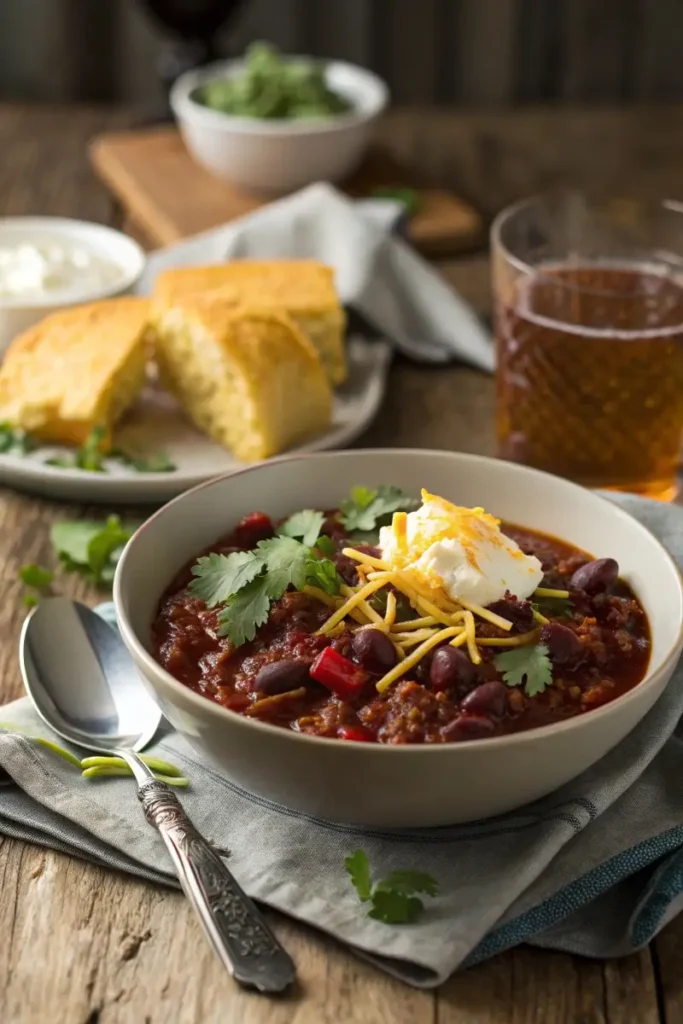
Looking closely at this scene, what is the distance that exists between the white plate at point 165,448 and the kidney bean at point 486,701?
49.0 inches

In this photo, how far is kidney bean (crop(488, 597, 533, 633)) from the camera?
2.04 meters

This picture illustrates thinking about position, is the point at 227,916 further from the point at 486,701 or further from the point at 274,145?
the point at 274,145

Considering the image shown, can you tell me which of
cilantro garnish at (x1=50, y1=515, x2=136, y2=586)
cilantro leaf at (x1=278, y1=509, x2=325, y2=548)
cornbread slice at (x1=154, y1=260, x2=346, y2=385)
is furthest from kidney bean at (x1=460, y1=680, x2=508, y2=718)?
cornbread slice at (x1=154, y1=260, x2=346, y2=385)

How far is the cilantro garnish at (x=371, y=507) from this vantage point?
236 centimetres

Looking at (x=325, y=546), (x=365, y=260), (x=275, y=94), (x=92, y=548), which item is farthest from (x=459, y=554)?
(x=275, y=94)

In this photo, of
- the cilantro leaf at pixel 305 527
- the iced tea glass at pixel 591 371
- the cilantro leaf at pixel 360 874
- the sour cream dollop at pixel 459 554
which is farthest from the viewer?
the iced tea glass at pixel 591 371

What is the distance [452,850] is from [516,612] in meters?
0.36

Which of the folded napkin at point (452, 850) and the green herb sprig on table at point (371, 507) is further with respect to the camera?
the green herb sprig on table at point (371, 507)

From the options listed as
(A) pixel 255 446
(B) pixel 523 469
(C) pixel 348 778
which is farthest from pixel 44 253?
(C) pixel 348 778

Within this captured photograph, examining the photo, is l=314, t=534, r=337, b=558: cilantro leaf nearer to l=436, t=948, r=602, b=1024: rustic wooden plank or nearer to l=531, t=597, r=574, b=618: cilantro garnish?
l=531, t=597, r=574, b=618: cilantro garnish

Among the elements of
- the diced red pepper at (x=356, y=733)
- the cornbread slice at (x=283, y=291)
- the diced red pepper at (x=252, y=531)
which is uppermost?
the diced red pepper at (x=356, y=733)

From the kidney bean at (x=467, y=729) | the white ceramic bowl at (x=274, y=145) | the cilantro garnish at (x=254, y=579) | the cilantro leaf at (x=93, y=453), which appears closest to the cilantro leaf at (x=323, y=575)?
the cilantro garnish at (x=254, y=579)

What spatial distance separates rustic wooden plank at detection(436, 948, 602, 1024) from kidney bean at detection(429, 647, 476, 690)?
0.37 metres

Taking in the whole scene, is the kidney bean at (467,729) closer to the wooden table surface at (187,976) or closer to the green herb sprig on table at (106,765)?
the wooden table surface at (187,976)
